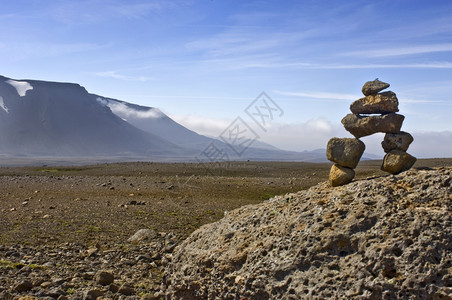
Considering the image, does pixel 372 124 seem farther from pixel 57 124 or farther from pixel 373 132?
pixel 57 124

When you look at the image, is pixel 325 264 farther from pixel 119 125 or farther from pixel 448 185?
pixel 119 125

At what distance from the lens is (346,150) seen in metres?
8.59

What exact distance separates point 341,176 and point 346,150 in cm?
50

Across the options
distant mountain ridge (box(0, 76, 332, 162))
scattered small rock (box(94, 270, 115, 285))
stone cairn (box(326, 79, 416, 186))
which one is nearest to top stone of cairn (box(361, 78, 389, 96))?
stone cairn (box(326, 79, 416, 186))

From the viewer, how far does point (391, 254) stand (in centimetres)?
639

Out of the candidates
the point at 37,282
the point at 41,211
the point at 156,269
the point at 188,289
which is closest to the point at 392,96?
the point at 188,289

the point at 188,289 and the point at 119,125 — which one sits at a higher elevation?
the point at 119,125

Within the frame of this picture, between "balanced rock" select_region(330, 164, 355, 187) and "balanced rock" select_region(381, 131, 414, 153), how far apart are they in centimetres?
86

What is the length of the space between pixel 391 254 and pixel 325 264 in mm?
930

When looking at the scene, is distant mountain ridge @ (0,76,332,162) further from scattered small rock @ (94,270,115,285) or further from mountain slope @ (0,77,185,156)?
scattered small rock @ (94,270,115,285)

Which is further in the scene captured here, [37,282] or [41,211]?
[41,211]

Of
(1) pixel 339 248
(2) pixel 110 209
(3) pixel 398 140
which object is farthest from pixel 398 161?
(2) pixel 110 209

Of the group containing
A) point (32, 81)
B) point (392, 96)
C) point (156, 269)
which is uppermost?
point (32, 81)

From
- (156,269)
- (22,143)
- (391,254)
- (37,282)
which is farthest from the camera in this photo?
(22,143)
